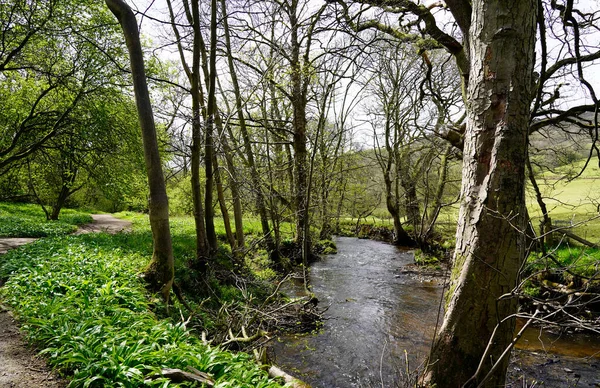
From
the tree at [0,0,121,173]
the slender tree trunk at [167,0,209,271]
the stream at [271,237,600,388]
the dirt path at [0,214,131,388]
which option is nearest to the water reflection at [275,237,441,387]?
the stream at [271,237,600,388]

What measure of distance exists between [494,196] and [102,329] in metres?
4.10

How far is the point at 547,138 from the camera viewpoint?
30.2 feet

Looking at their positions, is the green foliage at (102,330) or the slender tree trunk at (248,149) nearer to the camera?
the green foliage at (102,330)

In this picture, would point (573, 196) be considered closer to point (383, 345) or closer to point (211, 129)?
point (383, 345)

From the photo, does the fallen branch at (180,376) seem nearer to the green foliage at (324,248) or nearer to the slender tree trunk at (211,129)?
the slender tree trunk at (211,129)

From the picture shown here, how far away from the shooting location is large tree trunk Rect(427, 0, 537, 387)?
3.00 m

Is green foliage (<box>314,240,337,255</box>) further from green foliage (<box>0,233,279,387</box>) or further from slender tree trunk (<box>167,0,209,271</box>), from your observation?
green foliage (<box>0,233,279,387</box>)

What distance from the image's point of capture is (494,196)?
301 cm

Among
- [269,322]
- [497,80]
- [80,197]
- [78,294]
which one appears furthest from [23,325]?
[80,197]

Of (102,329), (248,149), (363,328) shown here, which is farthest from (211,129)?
(363,328)

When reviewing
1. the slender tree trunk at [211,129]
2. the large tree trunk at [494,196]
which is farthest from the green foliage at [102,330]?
the slender tree trunk at [211,129]

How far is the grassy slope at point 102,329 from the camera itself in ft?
9.39

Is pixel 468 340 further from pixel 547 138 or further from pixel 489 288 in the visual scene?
pixel 547 138

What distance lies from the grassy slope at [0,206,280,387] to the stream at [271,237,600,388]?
174cm
